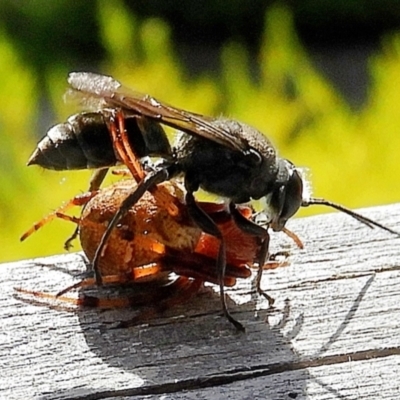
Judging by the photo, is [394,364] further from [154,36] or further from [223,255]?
[154,36]

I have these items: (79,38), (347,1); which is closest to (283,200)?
(79,38)

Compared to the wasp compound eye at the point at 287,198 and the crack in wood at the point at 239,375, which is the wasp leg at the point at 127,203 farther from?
the crack in wood at the point at 239,375

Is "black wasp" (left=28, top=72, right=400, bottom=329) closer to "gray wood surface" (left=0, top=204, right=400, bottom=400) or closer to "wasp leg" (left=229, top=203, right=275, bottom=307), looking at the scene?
"wasp leg" (left=229, top=203, right=275, bottom=307)

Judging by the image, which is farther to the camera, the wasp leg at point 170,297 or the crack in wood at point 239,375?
the wasp leg at point 170,297

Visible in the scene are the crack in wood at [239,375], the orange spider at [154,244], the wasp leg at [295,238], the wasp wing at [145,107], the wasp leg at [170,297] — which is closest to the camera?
the crack in wood at [239,375]

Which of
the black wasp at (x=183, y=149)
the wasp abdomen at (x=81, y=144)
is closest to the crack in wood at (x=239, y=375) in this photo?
the black wasp at (x=183, y=149)
